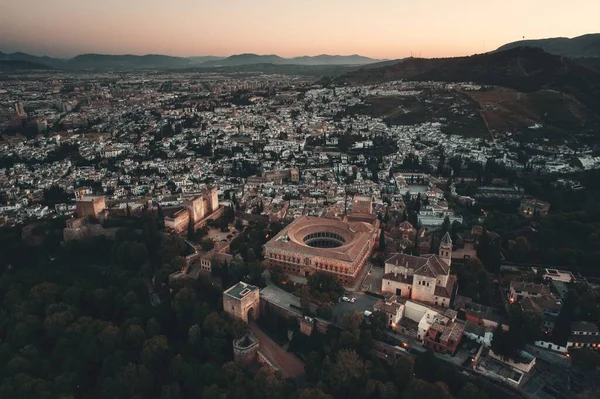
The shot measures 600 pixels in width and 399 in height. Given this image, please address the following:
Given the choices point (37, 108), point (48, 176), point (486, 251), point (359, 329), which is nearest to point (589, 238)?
point (486, 251)

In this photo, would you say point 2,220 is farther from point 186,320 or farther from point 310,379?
point 310,379

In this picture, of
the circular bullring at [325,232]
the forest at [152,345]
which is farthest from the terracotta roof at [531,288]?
the circular bullring at [325,232]

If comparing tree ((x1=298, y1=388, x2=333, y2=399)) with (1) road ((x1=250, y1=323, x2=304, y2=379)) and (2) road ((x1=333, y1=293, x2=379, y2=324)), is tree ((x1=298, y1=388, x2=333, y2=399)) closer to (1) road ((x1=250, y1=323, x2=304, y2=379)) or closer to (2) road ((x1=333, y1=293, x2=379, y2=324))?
(1) road ((x1=250, y1=323, x2=304, y2=379))

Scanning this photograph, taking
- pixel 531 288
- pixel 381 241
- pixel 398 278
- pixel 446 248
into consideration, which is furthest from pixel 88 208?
pixel 531 288

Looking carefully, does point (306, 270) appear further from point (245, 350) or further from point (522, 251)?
point (522, 251)

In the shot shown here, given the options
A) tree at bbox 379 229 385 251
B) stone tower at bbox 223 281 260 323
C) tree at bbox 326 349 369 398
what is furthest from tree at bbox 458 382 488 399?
tree at bbox 379 229 385 251
